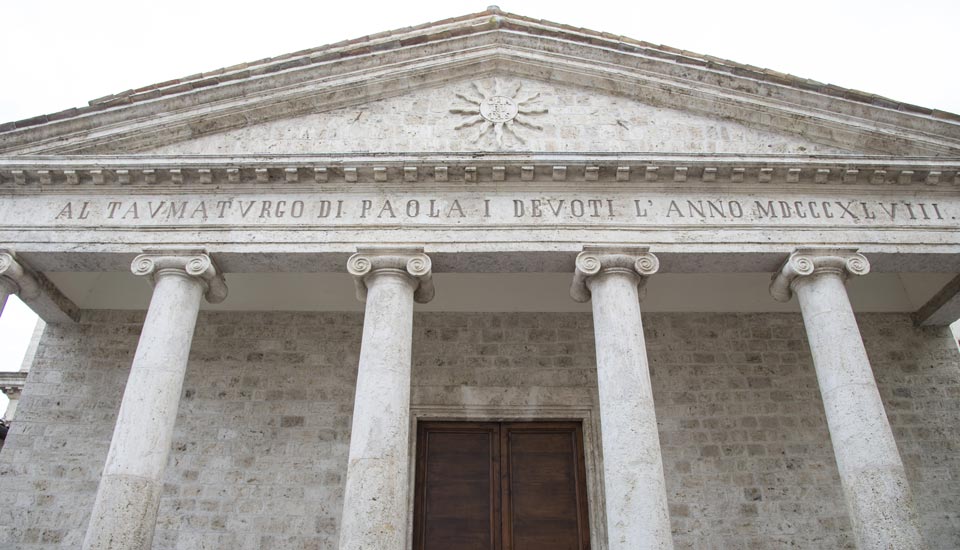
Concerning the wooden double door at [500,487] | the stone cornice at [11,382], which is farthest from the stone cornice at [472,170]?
the stone cornice at [11,382]

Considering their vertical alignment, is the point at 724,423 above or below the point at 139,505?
above

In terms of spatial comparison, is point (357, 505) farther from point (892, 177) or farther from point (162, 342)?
point (892, 177)

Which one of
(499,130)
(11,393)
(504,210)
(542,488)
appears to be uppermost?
(11,393)

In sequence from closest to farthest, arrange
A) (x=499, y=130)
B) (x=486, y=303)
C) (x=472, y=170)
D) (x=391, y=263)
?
(x=391, y=263) → (x=472, y=170) → (x=499, y=130) → (x=486, y=303)

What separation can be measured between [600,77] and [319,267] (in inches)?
171

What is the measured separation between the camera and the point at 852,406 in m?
6.79

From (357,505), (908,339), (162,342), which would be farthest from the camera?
(908,339)

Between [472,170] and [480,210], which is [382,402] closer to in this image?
[480,210]

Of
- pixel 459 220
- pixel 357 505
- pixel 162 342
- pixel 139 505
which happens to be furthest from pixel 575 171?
pixel 139 505

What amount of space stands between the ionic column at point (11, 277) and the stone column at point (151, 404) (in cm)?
148

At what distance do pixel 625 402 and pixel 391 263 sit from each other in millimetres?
2910

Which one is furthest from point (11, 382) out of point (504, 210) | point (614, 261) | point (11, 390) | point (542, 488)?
point (614, 261)

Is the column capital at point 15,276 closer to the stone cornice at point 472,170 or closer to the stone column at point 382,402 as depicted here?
the stone cornice at point 472,170

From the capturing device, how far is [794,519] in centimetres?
867
